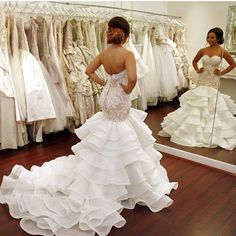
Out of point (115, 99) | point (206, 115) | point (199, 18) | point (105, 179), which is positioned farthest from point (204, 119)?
point (105, 179)

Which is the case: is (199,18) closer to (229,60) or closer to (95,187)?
(229,60)

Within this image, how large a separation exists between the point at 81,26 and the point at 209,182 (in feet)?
8.00

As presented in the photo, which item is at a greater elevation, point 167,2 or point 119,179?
point 167,2

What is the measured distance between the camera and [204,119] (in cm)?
310

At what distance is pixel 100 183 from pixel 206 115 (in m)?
1.58

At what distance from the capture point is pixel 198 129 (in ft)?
10.2

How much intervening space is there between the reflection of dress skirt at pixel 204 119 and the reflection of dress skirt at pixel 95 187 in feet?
3.13

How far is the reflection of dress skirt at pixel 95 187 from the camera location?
1.90m

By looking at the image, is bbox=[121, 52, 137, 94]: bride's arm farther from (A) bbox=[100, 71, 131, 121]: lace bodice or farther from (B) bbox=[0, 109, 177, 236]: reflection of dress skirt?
(B) bbox=[0, 109, 177, 236]: reflection of dress skirt

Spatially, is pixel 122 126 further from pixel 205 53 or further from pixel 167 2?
pixel 167 2

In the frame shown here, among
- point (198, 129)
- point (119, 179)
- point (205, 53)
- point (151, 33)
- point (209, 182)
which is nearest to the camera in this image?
point (119, 179)

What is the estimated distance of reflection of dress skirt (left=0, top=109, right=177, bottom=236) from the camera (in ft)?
6.22

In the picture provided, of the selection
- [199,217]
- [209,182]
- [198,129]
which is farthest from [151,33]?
[199,217]

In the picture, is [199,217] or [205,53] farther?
[205,53]
